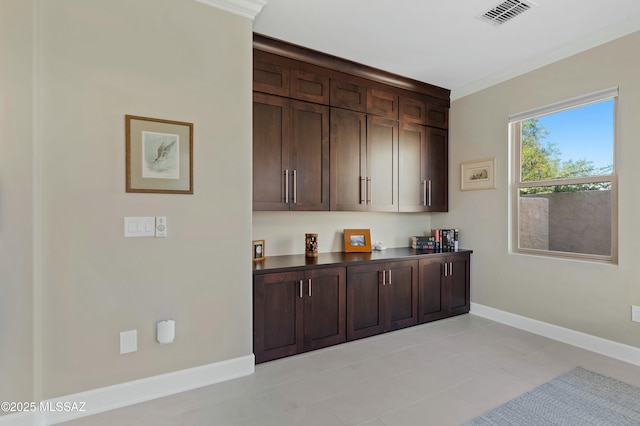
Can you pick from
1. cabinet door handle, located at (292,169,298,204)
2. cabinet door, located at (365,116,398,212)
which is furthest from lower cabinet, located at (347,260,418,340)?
cabinet door handle, located at (292,169,298,204)

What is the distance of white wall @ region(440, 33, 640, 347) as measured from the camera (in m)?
2.59

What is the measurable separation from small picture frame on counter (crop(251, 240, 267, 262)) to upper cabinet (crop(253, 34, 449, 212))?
15.1 inches

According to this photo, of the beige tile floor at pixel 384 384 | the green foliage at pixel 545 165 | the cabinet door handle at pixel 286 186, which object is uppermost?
the green foliage at pixel 545 165

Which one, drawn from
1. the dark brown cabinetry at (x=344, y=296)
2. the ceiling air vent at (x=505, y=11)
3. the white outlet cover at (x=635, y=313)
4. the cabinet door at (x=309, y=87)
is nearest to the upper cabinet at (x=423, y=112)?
the cabinet door at (x=309, y=87)

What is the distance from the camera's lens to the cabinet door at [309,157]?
2.93 meters

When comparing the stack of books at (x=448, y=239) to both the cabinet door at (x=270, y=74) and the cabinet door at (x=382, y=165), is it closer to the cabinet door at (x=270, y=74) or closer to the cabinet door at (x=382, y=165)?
the cabinet door at (x=382, y=165)

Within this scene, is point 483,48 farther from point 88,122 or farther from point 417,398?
point 88,122

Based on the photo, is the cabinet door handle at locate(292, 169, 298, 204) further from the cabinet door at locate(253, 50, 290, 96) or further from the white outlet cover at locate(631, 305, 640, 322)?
the white outlet cover at locate(631, 305, 640, 322)

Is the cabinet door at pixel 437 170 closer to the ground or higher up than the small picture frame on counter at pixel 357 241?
higher up

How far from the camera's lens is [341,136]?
10.6 ft

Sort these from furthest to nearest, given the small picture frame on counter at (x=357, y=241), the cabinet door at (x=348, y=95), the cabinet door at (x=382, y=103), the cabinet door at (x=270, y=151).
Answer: the small picture frame on counter at (x=357, y=241)
the cabinet door at (x=382, y=103)
the cabinet door at (x=348, y=95)
the cabinet door at (x=270, y=151)

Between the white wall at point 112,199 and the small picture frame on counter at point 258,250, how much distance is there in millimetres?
494

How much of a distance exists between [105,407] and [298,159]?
7.44 ft

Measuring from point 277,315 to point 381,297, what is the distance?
1094 mm
